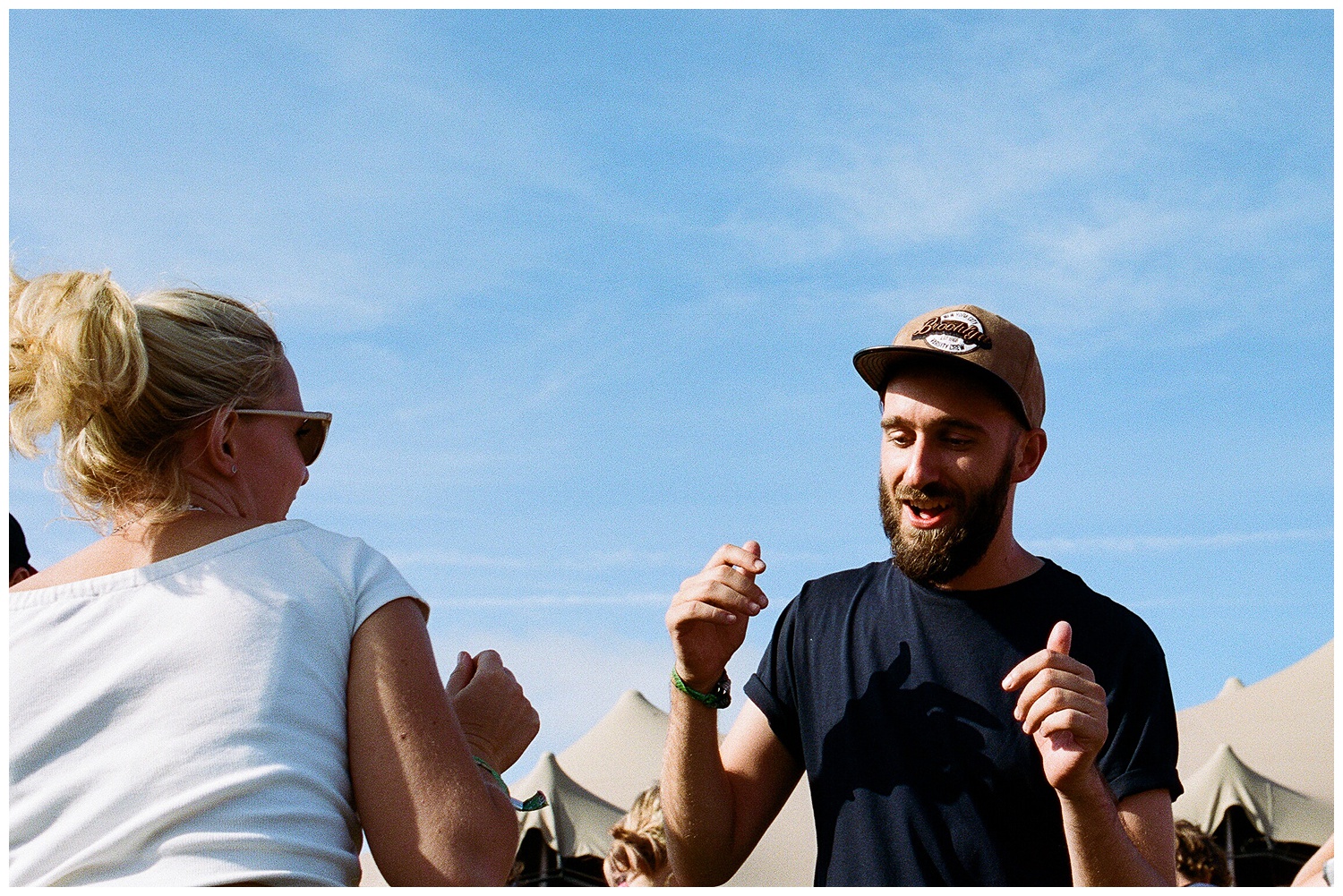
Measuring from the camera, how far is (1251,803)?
11.2 meters

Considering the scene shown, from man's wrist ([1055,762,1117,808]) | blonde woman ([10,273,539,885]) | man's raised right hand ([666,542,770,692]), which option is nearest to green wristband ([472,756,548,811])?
blonde woman ([10,273,539,885])

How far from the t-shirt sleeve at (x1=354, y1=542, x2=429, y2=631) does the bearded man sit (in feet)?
2.25

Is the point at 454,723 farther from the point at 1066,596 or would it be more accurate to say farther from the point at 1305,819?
the point at 1305,819

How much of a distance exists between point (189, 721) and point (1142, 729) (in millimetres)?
1730


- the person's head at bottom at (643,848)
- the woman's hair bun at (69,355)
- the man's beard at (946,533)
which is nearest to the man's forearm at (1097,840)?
the man's beard at (946,533)

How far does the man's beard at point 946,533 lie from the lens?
2.54 metres

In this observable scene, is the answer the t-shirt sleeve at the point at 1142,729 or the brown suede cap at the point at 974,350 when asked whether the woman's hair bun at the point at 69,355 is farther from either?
the t-shirt sleeve at the point at 1142,729

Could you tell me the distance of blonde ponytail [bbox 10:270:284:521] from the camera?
1883 millimetres

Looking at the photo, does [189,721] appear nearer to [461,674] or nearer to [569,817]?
[461,674]

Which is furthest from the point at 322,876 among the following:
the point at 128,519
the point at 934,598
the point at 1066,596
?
the point at 1066,596

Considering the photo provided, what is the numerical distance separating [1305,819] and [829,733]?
35.7ft

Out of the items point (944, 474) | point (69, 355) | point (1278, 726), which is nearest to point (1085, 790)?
point (944, 474)

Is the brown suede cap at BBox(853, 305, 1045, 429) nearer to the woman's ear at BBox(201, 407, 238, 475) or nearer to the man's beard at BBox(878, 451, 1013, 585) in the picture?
the man's beard at BBox(878, 451, 1013, 585)

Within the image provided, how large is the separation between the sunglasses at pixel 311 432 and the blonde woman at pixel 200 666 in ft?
0.30
